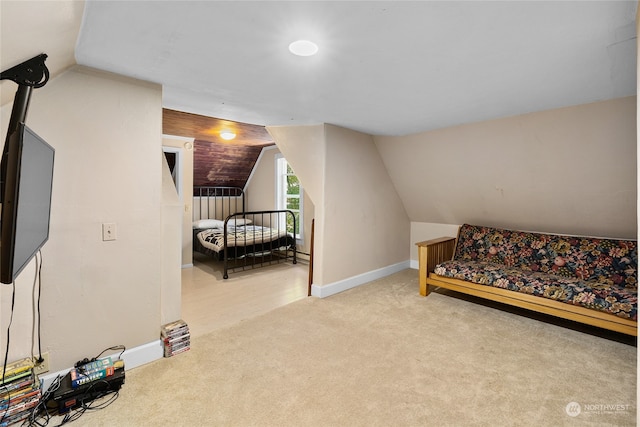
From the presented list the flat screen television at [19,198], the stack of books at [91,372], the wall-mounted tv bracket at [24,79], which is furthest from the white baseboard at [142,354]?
the wall-mounted tv bracket at [24,79]

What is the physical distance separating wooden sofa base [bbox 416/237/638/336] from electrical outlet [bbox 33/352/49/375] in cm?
332

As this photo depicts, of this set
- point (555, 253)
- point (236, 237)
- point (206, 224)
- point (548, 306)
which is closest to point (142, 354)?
point (236, 237)

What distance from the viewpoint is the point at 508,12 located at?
4.31ft

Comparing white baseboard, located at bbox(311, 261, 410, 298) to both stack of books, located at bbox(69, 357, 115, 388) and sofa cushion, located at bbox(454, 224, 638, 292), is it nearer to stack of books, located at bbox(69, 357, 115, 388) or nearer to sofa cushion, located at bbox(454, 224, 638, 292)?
sofa cushion, located at bbox(454, 224, 638, 292)

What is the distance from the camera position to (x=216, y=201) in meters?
6.36

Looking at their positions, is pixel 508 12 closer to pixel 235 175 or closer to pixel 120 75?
pixel 120 75

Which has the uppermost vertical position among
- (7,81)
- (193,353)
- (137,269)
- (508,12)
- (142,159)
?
(508,12)

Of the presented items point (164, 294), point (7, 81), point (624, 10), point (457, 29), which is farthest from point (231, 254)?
point (624, 10)

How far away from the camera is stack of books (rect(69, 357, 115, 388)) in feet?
5.79

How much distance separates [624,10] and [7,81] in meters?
2.71

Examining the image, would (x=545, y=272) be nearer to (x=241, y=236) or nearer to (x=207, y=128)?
(x=241, y=236)

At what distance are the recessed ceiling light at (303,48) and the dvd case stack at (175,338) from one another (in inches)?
82.5

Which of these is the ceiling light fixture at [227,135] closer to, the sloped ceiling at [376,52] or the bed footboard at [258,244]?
the bed footboard at [258,244]

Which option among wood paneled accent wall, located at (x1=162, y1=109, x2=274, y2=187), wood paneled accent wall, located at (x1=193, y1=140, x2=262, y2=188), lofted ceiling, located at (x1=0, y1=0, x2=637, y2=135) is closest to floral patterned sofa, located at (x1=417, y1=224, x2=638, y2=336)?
lofted ceiling, located at (x1=0, y1=0, x2=637, y2=135)
